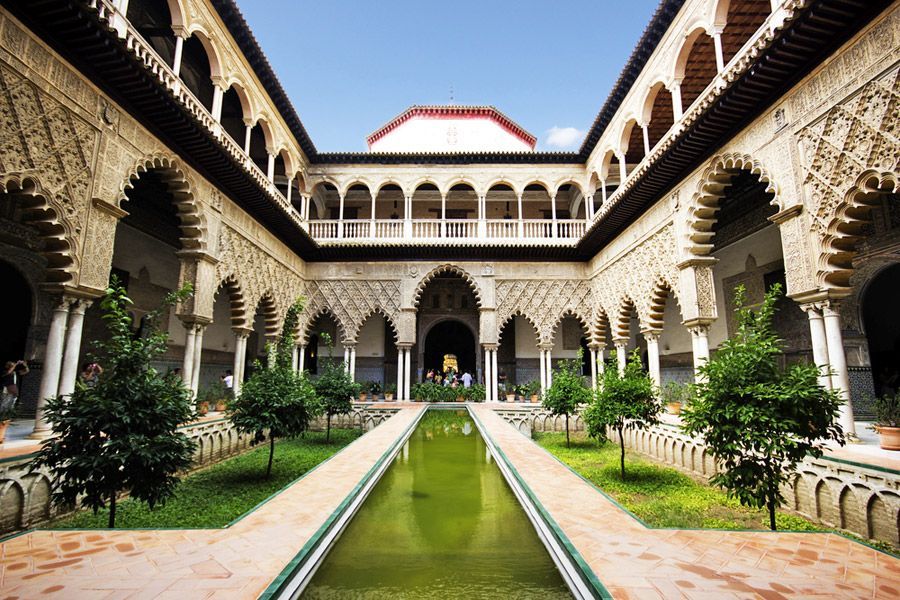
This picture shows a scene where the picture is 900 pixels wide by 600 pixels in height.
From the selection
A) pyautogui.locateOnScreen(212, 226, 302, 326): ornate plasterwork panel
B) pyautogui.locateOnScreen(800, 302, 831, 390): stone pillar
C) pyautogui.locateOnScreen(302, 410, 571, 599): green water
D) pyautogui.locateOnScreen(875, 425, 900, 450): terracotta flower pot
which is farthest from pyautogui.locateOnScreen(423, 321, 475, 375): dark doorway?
pyautogui.locateOnScreen(875, 425, 900, 450): terracotta flower pot

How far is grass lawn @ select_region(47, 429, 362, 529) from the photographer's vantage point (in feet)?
14.9

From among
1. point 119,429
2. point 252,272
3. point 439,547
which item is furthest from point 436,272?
point 439,547

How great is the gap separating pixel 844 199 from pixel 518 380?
1215cm

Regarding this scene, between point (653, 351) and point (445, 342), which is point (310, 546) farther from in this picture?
point (445, 342)

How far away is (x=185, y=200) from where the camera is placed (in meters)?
8.07

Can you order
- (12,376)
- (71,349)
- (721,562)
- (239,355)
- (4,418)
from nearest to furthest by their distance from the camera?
(721,562) → (4,418) → (71,349) → (12,376) → (239,355)

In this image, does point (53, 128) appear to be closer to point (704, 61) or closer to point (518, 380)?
point (704, 61)

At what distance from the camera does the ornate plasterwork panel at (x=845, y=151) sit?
4.41m

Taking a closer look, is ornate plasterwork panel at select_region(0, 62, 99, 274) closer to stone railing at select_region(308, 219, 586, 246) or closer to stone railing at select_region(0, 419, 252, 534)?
stone railing at select_region(0, 419, 252, 534)

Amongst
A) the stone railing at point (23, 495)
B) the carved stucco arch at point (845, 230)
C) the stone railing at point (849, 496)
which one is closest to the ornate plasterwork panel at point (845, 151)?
the carved stucco arch at point (845, 230)

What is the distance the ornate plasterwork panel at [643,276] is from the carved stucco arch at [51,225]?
941 centimetres

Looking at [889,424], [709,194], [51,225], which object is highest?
[709,194]

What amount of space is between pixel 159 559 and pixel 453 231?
495 inches

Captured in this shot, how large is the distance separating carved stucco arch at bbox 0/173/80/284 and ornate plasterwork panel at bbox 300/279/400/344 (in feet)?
28.4
